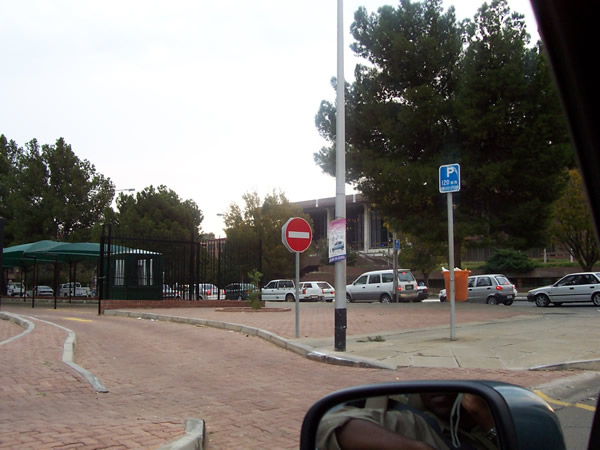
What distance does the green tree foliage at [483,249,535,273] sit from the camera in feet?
172

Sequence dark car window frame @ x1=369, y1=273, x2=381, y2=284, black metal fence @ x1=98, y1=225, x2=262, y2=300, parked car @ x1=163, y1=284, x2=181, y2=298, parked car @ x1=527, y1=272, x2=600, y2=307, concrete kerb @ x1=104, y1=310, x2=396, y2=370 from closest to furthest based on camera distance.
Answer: concrete kerb @ x1=104, y1=310, x2=396, y2=370 → black metal fence @ x1=98, y1=225, x2=262, y2=300 → parked car @ x1=163, y1=284, x2=181, y2=298 → parked car @ x1=527, y1=272, x2=600, y2=307 → dark car window frame @ x1=369, y1=273, x2=381, y2=284

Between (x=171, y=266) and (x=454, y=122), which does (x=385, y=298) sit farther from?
(x=171, y=266)

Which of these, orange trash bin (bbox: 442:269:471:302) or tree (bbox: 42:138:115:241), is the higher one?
tree (bbox: 42:138:115:241)

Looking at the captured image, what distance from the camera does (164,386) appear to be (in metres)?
7.46

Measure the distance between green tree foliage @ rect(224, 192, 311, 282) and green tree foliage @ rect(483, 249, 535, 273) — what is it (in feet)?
63.0

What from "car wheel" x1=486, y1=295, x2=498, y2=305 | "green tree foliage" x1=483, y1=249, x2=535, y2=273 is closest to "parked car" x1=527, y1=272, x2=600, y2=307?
"car wheel" x1=486, y1=295, x2=498, y2=305

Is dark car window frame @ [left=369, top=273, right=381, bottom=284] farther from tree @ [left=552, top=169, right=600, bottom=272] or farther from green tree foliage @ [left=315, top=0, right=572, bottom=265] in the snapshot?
tree @ [left=552, top=169, right=600, bottom=272]

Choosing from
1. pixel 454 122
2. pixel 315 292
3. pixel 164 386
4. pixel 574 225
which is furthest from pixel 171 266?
pixel 574 225

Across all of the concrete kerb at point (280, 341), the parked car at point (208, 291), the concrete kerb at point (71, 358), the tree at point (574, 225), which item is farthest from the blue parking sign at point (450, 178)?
the tree at point (574, 225)

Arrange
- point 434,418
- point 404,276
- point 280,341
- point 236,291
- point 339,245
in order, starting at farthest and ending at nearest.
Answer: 1. point 404,276
2. point 236,291
3. point 280,341
4. point 339,245
5. point 434,418

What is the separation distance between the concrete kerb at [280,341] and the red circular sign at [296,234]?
2.03 metres

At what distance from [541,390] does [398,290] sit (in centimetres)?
2383

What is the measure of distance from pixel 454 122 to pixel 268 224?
1023 inches

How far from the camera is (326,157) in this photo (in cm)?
2872
